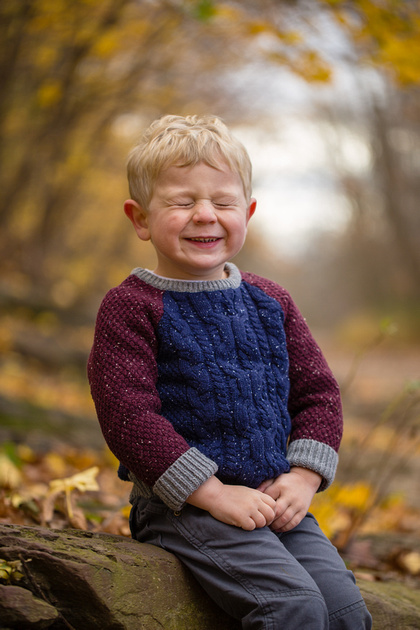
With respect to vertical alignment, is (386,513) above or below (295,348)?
below

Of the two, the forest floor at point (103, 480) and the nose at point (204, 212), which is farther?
the forest floor at point (103, 480)

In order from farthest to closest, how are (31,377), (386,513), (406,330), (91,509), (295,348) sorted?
(406,330) → (31,377) → (386,513) → (91,509) → (295,348)

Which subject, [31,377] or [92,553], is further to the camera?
[31,377]

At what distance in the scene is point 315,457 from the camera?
1.94 m

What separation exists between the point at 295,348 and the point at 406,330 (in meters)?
16.6

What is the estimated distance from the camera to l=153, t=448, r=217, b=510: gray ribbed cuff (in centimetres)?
171

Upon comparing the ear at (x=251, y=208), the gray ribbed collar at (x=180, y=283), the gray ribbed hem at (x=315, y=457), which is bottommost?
the gray ribbed hem at (x=315, y=457)

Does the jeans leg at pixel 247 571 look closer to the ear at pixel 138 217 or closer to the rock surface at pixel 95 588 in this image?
the rock surface at pixel 95 588

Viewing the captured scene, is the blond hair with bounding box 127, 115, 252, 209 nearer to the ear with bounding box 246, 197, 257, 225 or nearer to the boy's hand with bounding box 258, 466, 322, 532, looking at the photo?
the ear with bounding box 246, 197, 257, 225

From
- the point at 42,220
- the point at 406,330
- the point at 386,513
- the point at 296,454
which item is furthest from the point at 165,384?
the point at 406,330

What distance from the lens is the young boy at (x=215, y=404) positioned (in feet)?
5.65

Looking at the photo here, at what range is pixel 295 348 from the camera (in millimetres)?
2139

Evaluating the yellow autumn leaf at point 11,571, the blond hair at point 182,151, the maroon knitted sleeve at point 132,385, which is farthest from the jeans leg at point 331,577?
the blond hair at point 182,151

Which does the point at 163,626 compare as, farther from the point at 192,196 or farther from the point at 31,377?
the point at 31,377
